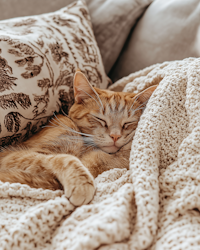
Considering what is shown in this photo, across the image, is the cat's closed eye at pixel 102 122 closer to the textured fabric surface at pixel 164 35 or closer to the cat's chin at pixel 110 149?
the cat's chin at pixel 110 149

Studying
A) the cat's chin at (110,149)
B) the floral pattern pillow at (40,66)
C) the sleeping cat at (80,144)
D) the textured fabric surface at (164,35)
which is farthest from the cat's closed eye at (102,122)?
the textured fabric surface at (164,35)

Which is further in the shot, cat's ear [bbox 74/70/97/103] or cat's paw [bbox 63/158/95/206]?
cat's ear [bbox 74/70/97/103]

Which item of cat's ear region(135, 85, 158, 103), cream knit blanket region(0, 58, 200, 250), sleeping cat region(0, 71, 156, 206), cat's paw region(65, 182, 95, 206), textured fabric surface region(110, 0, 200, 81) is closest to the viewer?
cream knit blanket region(0, 58, 200, 250)

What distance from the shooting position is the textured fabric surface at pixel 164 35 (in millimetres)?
1088

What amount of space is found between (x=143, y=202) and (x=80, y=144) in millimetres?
452

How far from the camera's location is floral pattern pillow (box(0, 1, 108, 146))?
0.90m

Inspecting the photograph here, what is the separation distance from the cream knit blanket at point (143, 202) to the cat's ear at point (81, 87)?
1.04 feet

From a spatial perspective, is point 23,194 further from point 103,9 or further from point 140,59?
point 103,9

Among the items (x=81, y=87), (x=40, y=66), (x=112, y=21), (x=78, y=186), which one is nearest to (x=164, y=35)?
(x=112, y=21)

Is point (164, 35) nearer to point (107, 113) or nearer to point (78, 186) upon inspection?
point (107, 113)

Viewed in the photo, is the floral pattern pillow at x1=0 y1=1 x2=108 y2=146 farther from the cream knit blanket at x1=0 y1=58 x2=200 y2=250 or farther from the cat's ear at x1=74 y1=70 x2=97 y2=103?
the cream knit blanket at x1=0 y1=58 x2=200 y2=250

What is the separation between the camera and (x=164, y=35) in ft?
3.77

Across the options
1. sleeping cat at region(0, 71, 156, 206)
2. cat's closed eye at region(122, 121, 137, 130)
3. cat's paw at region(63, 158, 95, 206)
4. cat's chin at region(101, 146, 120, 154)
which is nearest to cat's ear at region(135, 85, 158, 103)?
sleeping cat at region(0, 71, 156, 206)

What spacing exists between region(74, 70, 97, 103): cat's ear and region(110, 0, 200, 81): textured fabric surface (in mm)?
401
